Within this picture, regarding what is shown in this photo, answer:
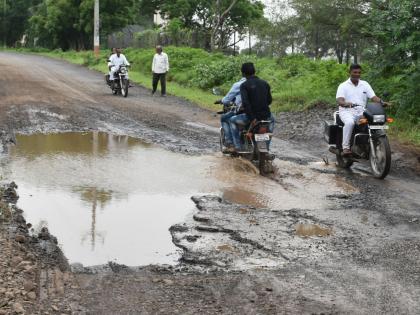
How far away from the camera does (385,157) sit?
29.1ft

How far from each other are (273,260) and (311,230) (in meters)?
1.10

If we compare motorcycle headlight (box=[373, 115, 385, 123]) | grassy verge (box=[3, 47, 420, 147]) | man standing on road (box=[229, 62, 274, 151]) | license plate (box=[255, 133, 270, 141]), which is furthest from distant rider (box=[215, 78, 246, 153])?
grassy verge (box=[3, 47, 420, 147])

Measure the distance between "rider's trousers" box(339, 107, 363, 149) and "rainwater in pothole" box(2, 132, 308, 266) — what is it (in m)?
1.54

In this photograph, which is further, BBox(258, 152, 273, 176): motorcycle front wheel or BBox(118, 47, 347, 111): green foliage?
BBox(118, 47, 347, 111): green foliage

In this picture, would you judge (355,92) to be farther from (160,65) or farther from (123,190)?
(160,65)

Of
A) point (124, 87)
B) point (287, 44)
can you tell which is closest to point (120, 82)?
point (124, 87)

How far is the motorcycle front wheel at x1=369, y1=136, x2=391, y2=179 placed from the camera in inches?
348

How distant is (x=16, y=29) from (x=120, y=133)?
187ft

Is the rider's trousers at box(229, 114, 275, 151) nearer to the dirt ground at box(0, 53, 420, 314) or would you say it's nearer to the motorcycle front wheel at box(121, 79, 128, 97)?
the dirt ground at box(0, 53, 420, 314)

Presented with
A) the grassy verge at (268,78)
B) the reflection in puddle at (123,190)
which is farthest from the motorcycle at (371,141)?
the grassy verge at (268,78)

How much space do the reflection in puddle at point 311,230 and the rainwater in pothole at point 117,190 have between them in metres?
0.91

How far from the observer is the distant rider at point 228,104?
1024 cm

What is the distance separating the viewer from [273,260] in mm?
5543

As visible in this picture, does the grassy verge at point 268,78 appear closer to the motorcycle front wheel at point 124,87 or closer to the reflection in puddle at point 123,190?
the motorcycle front wheel at point 124,87
